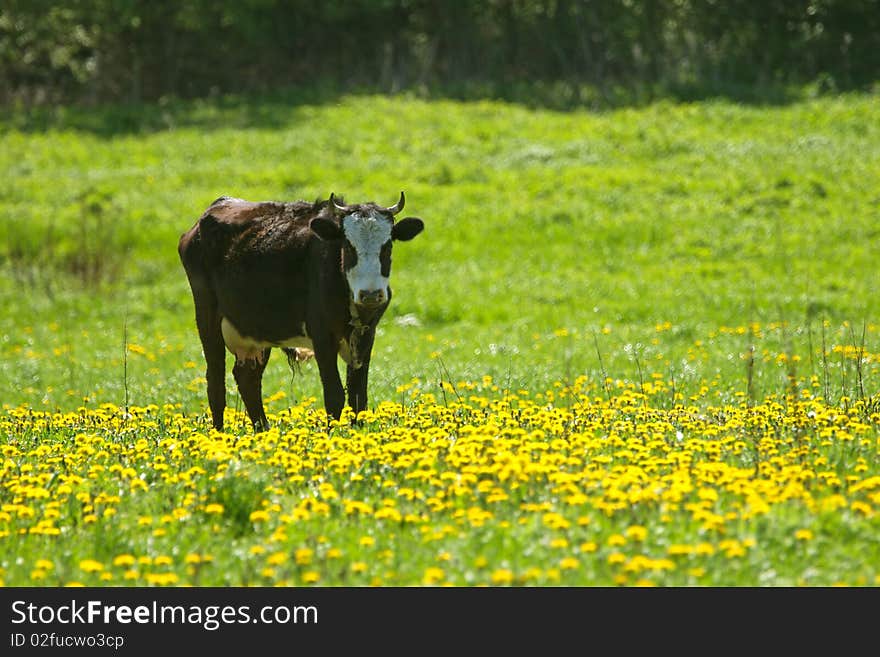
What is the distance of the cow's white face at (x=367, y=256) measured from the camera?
34.4ft

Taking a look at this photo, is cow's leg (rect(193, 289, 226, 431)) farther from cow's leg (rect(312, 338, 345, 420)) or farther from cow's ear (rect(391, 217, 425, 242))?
cow's ear (rect(391, 217, 425, 242))

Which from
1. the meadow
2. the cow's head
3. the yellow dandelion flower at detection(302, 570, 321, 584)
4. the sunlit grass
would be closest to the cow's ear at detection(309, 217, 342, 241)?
the cow's head

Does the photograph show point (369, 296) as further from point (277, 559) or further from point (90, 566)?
point (90, 566)

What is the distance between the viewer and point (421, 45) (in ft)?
164

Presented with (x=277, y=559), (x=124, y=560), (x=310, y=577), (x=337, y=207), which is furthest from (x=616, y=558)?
(x=337, y=207)

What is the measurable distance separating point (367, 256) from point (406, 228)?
814mm

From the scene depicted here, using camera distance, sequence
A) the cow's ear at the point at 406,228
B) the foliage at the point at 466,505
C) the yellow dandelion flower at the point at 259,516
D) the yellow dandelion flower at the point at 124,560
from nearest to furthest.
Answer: the foliage at the point at 466,505
the yellow dandelion flower at the point at 124,560
the yellow dandelion flower at the point at 259,516
the cow's ear at the point at 406,228

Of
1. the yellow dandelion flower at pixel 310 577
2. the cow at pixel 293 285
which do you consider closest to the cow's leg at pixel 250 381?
the cow at pixel 293 285

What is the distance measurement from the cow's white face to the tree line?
33.4 meters

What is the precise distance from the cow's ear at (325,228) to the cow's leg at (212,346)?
88.4 inches

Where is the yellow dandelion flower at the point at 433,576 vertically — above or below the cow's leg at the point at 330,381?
above

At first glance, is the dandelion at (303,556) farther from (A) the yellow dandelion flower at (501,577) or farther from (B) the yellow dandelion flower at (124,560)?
(A) the yellow dandelion flower at (501,577)

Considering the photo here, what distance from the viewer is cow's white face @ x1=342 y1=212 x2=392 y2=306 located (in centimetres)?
1050
